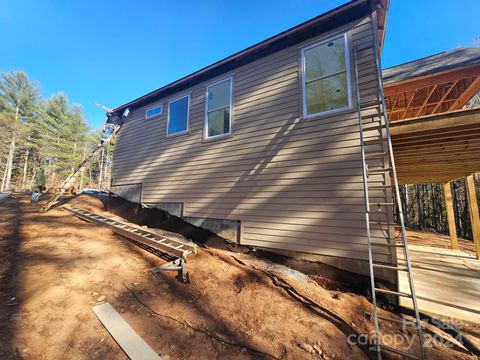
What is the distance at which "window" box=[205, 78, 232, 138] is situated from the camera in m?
5.99

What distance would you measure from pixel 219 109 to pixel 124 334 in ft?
18.2

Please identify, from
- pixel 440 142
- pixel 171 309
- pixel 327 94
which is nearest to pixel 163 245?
pixel 171 309

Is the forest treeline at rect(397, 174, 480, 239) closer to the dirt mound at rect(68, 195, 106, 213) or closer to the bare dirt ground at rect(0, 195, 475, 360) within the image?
the bare dirt ground at rect(0, 195, 475, 360)

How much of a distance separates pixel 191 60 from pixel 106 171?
30.5 meters

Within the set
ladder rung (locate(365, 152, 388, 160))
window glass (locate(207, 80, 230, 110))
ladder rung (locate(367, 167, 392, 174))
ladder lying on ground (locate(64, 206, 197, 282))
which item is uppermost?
window glass (locate(207, 80, 230, 110))

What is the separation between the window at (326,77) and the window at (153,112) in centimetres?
544

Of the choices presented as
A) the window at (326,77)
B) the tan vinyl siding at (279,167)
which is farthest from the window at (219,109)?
the window at (326,77)

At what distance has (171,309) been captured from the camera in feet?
9.80

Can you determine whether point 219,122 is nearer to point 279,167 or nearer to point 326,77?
point 279,167

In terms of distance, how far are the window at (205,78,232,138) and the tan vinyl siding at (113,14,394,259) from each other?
20cm

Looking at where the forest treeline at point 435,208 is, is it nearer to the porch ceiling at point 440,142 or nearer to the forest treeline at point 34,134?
the porch ceiling at point 440,142

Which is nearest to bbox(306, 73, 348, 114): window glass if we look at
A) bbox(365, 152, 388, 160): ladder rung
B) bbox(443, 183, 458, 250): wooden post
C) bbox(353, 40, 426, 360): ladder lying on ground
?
bbox(353, 40, 426, 360): ladder lying on ground

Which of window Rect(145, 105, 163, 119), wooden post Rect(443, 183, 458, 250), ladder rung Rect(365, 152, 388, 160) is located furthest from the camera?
window Rect(145, 105, 163, 119)

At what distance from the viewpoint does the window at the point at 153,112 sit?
25.6 feet
